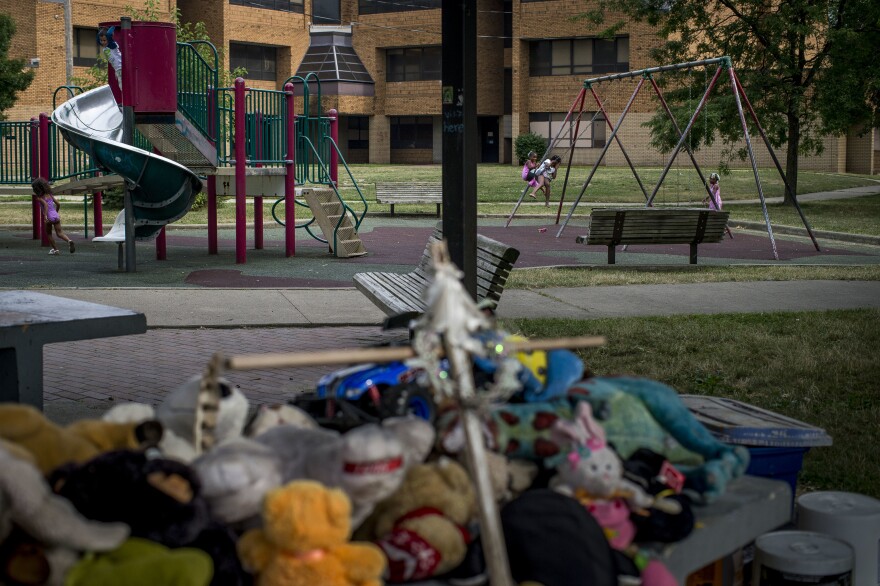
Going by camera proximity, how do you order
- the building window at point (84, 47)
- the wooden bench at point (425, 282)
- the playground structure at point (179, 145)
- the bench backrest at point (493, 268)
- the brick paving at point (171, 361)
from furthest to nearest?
the building window at point (84, 47) → the playground structure at point (179, 145) → the wooden bench at point (425, 282) → the bench backrest at point (493, 268) → the brick paving at point (171, 361)

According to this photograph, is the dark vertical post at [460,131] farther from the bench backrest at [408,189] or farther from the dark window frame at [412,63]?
the dark window frame at [412,63]

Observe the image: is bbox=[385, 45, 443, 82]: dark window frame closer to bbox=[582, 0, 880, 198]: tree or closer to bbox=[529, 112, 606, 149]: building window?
bbox=[529, 112, 606, 149]: building window

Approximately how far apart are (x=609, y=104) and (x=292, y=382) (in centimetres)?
4876

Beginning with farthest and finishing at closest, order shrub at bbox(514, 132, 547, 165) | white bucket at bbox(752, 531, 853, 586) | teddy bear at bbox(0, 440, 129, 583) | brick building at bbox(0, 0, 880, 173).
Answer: brick building at bbox(0, 0, 880, 173)
shrub at bbox(514, 132, 547, 165)
white bucket at bbox(752, 531, 853, 586)
teddy bear at bbox(0, 440, 129, 583)

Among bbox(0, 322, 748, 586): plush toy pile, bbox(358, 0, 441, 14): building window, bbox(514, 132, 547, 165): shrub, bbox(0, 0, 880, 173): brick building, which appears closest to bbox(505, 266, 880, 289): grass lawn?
bbox(0, 322, 748, 586): plush toy pile

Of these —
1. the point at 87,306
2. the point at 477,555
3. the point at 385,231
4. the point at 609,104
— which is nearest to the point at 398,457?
the point at 477,555

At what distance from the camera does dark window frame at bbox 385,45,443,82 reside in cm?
6062

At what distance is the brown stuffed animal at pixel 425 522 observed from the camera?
2.64 meters

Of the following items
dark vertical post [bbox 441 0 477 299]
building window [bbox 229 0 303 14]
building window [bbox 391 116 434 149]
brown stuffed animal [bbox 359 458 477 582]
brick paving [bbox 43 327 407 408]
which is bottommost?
brick paving [bbox 43 327 407 408]

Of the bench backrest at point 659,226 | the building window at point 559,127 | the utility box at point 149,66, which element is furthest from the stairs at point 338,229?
the building window at point 559,127

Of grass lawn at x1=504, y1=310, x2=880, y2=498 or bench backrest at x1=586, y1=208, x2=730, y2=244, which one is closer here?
grass lawn at x1=504, y1=310, x2=880, y2=498

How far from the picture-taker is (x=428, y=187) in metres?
27.5

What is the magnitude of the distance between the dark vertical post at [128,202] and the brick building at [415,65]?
123ft

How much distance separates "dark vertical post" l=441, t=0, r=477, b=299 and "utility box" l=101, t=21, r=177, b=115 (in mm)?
9141
